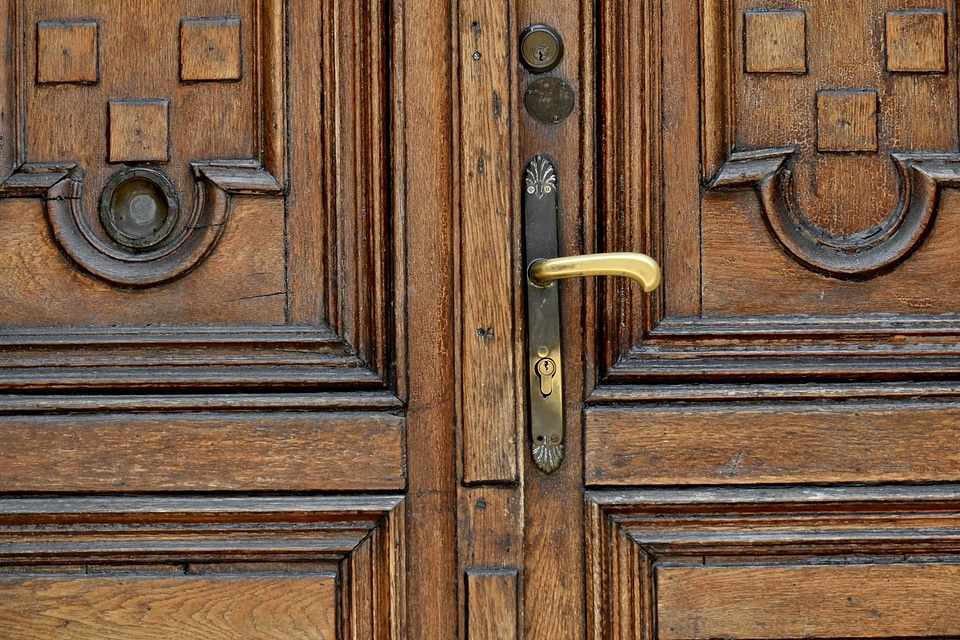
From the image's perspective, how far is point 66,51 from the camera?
726 mm

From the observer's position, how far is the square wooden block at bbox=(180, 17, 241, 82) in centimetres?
72

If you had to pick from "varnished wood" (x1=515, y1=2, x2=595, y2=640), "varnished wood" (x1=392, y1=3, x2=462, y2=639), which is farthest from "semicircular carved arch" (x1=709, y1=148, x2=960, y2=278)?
"varnished wood" (x1=392, y1=3, x2=462, y2=639)

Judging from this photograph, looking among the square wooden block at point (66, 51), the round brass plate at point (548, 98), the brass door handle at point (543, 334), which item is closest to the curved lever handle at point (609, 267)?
the brass door handle at point (543, 334)

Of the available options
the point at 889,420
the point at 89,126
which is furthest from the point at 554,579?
the point at 89,126

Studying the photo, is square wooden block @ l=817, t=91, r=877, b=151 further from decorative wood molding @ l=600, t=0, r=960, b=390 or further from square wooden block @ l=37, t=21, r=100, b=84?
square wooden block @ l=37, t=21, r=100, b=84

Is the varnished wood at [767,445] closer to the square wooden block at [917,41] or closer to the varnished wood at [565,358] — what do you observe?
the varnished wood at [565,358]

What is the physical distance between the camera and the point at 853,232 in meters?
0.73

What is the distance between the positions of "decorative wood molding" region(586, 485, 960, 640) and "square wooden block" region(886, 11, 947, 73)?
1.20 feet

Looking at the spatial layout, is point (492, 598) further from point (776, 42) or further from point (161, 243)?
point (776, 42)

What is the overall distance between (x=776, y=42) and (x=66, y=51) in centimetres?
61

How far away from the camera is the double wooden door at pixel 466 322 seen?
0.70 meters

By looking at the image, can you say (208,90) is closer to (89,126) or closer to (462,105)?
(89,126)

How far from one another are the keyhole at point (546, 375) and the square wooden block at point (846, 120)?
0.30 metres

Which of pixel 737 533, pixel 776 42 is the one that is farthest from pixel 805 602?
pixel 776 42
